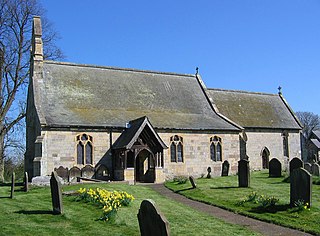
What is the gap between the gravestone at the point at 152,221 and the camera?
6.60m

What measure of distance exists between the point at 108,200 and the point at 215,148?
19191 mm

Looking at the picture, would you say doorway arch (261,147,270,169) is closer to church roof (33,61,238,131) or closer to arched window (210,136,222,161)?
church roof (33,61,238,131)

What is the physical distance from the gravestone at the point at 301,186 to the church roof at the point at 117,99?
54.6 ft

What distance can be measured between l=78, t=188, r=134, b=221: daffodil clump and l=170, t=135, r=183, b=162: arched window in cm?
1484

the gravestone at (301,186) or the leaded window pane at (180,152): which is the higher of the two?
the leaded window pane at (180,152)

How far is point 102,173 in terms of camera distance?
90.5ft

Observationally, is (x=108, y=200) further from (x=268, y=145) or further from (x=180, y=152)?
(x=268, y=145)

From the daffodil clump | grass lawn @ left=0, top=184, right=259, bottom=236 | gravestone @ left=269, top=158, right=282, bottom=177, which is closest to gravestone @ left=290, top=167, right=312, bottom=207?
grass lawn @ left=0, top=184, right=259, bottom=236

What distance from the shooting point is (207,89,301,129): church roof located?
3762cm

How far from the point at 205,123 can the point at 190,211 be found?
18.7 metres

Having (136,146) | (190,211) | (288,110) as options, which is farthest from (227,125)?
(190,211)

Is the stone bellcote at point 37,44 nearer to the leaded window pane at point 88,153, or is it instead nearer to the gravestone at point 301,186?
the leaded window pane at point 88,153

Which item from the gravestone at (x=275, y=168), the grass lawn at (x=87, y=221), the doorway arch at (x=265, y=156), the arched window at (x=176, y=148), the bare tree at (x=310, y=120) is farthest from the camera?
the bare tree at (x=310, y=120)

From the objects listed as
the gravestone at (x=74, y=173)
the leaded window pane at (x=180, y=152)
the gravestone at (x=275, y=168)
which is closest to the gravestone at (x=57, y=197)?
the gravestone at (x=74, y=173)
